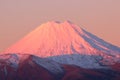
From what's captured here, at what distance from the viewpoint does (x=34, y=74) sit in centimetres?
14538

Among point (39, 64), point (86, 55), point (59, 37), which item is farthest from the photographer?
point (59, 37)

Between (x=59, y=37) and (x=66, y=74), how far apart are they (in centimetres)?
3678

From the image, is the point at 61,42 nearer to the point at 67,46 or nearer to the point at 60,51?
the point at 67,46

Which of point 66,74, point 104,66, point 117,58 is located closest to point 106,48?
point 117,58

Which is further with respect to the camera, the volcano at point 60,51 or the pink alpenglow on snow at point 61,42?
the pink alpenglow on snow at point 61,42

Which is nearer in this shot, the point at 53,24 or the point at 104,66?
the point at 104,66

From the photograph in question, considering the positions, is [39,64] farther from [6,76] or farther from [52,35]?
[52,35]

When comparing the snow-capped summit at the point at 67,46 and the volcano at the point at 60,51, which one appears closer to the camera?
the volcano at the point at 60,51

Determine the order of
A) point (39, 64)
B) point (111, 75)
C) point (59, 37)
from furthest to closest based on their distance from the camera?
1. point (59, 37)
2. point (39, 64)
3. point (111, 75)

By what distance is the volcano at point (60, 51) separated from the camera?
153000 millimetres

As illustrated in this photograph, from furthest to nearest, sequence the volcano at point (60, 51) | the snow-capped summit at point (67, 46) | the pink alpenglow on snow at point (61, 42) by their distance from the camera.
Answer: the pink alpenglow on snow at point (61, 42) → the snow-capped summit at point (67, 46) → the volcano at point (60, 51)

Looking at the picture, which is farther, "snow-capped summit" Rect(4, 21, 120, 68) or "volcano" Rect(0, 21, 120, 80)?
"snow-capped summit" Rect(4, 21, 120, 68)

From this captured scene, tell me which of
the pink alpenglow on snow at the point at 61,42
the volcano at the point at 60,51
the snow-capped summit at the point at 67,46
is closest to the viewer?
the volcano at the point at 60,51

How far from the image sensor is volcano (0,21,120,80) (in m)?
153
